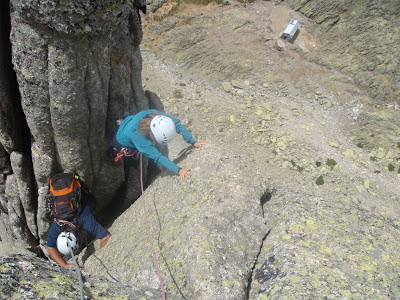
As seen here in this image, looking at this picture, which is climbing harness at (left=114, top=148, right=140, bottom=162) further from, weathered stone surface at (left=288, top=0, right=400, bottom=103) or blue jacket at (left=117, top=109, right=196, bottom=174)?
weathered stone surface at (left=288, top=0, right=400, bottom=103)

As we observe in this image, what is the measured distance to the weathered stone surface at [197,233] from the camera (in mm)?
6984

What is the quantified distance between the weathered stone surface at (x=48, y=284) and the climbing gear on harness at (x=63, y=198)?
103 inches

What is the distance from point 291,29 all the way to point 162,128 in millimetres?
15419

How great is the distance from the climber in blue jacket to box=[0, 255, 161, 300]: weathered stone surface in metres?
3.70

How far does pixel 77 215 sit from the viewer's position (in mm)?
→ 10172

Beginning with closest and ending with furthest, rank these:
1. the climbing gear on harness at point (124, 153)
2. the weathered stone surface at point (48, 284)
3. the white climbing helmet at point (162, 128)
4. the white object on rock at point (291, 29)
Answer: the weathered stone surface at point (48, 284) → the white climbing helmet at point (162, 128) → the climbing gear on harness at point (124, 153) → the white object on rock at point (291, 29)

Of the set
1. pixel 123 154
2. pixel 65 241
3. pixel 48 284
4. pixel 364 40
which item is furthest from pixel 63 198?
pixel 364 40

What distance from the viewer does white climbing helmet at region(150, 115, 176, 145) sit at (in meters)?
9.18

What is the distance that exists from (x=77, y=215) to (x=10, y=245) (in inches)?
218

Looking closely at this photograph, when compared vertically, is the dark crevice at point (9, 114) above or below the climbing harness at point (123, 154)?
above

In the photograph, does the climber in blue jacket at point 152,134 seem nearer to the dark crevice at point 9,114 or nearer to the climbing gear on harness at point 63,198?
the climbing gear on harness at point 63,198

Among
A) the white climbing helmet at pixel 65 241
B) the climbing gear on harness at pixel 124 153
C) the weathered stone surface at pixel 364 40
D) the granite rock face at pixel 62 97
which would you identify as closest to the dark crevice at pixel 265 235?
the climbing gear on harness at pixel 124 153

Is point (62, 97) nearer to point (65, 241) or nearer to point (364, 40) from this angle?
point (65, 241)

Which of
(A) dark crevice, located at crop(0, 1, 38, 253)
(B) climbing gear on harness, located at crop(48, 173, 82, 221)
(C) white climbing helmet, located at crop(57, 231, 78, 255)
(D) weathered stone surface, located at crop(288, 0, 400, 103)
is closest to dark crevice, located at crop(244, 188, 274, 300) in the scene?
(C) white climbing helmet, located at crop(57, 231, 78, 255)
